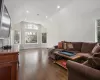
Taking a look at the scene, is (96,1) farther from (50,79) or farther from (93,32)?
(50,79)

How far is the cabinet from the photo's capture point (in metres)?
1.54

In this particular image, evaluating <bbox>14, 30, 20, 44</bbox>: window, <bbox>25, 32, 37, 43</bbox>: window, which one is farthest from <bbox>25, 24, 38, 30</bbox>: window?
<bbox>14, 30, 20, 44</bbox>: window

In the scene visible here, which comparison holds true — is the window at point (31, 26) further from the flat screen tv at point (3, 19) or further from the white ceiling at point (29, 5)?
the flat screen tv at point (3, 19)

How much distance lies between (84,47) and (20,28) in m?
7.15

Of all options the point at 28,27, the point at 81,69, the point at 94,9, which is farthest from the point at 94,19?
the point at 28,27

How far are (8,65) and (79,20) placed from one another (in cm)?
455

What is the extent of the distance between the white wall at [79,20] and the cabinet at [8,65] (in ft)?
13.0

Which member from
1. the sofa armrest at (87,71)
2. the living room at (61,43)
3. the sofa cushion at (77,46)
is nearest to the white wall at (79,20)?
the living room at (61,43)

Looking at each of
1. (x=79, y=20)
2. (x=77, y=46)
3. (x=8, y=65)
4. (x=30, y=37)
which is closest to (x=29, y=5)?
(x=79, y=20)

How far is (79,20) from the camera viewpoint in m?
4.96

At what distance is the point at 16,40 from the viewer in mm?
8695

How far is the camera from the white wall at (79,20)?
4242 mm

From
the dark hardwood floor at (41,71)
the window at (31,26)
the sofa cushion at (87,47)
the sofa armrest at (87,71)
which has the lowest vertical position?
the dark hardwood floor at (41,71)

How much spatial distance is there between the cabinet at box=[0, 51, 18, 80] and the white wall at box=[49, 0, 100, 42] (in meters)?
3.96
